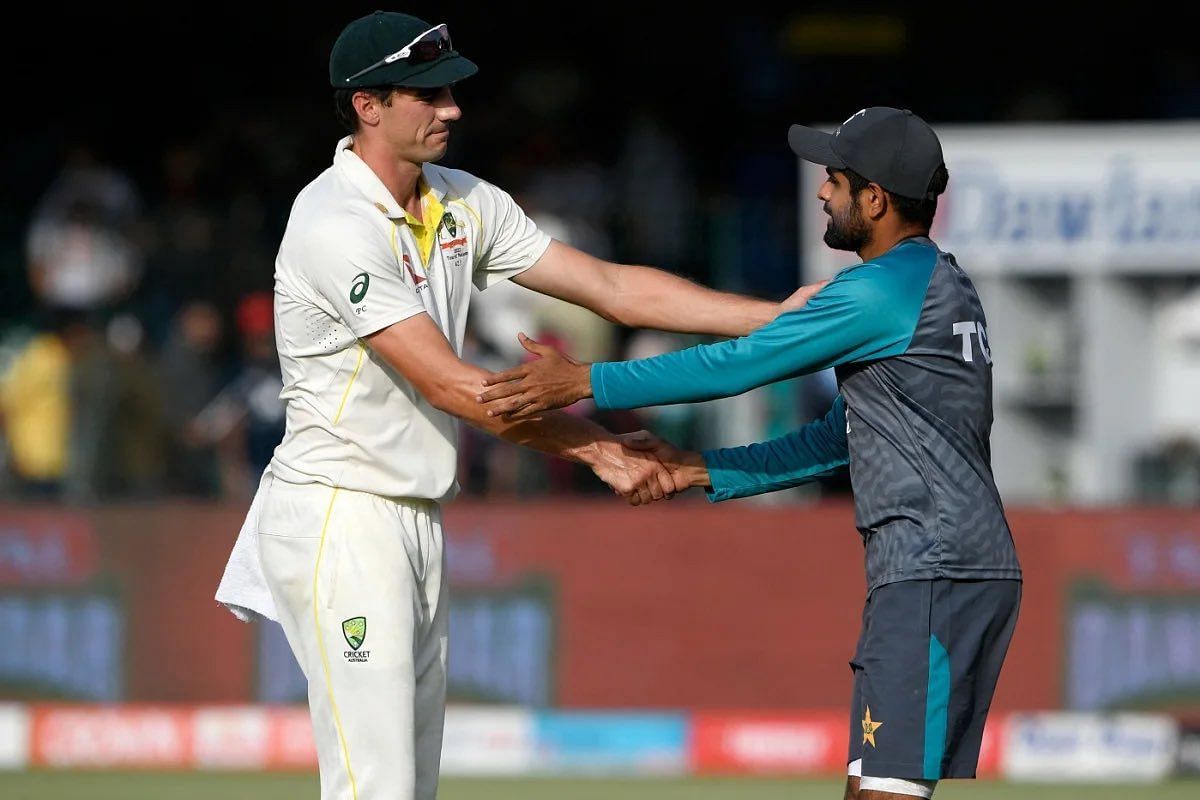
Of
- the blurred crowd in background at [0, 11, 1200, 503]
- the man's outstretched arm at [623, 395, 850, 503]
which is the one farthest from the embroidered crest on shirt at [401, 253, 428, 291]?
the blurred crowd in background at [0, 11, 1200, 503]

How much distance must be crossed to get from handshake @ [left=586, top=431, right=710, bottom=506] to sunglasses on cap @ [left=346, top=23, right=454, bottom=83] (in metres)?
1.15

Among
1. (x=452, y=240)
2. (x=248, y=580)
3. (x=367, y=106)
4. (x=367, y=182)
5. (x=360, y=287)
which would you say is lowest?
(x=248, y=580)

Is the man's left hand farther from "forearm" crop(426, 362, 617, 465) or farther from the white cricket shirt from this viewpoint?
the white cricket shirt

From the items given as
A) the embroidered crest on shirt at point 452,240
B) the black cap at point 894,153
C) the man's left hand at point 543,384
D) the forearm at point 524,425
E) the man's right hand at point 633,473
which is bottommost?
the man's right hand at point 633,473

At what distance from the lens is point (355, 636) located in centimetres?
479

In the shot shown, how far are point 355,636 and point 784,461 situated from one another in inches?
49.9

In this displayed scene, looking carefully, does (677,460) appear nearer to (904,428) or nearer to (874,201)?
(904,428)

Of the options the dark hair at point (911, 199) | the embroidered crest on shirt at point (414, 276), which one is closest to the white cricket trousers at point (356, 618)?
the embroidered crest on shirt at point (414, 276)

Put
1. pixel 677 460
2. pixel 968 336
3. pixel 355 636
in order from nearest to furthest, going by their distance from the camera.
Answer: pixel 968 336, pixel 355 636, pixel 677 460

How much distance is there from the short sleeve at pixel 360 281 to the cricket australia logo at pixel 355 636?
2.33ft

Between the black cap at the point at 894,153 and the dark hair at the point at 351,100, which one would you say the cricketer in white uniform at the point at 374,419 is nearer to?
the dark hair at the point at 351,100

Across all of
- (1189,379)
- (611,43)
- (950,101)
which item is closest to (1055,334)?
(1189,379)

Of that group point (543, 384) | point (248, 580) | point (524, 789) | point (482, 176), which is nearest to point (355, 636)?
point (248, 580)

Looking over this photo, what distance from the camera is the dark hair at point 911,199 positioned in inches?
186
